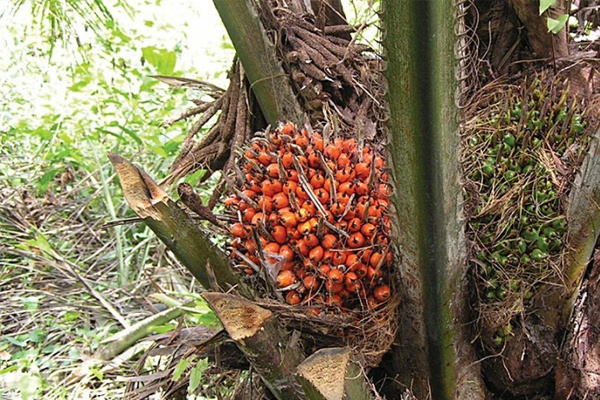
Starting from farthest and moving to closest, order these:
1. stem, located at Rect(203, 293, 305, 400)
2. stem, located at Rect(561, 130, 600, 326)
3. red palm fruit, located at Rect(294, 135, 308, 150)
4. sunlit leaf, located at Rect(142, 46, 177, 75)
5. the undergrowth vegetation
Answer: sunlit leaf, located at Rect(142, 46, 177, 75), the undergrowth vegetation, red palm fruit, located at Rect(294, 135, 308, 150), stem, located at Rect(561, 130, 600, 326), stem, located at Rect(203, 293, 305, 400)

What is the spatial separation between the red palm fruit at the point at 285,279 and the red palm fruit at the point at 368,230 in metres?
0.18

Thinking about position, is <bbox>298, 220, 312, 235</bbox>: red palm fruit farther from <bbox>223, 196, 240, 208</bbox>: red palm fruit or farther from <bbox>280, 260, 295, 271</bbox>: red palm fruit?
<bbox>223, 196, 240, 208</bbox>: red palm fruit

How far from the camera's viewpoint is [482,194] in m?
1.28

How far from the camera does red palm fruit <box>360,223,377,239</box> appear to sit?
1217 mm

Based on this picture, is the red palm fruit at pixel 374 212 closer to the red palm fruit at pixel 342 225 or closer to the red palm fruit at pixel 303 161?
the red palm fruit at pixel 342 225

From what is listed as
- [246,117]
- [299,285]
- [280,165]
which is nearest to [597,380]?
[299,285]

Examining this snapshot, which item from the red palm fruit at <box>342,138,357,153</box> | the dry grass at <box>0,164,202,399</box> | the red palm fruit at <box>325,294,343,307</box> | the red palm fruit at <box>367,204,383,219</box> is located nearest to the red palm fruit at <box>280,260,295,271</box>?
the red palm fruit at <box>325,294,343,307</box>

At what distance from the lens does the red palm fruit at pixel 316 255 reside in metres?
1.19

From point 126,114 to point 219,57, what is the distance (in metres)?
1.51

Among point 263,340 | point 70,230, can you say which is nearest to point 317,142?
point 263,340

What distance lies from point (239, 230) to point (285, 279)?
17cm

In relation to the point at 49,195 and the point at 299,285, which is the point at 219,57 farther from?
the point at 299,285

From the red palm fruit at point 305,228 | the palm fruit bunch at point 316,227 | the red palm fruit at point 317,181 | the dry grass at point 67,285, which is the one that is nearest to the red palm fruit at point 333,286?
the palm fruit bunch at point 316,227

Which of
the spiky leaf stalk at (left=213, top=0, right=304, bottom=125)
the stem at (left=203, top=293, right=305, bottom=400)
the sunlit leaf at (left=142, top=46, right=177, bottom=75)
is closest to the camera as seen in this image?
the stem at (left=203, top=293, right=305, bottom=400)
